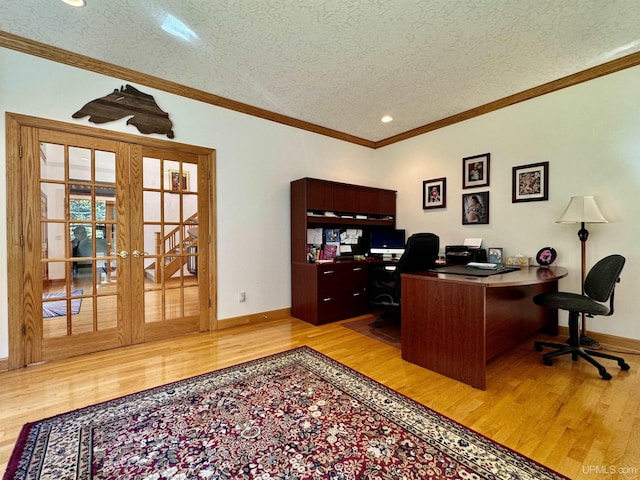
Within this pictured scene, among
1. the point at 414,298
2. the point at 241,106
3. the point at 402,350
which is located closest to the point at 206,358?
the point at 402,350

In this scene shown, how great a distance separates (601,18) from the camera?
82.7 inches

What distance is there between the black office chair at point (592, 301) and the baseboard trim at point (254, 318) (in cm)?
277

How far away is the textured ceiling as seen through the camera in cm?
202

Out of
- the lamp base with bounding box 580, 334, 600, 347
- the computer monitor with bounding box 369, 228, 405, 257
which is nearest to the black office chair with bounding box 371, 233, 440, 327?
the computer monitor with bounding box 369, 228, 405, 257

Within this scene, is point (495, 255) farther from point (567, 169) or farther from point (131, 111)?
point (131, 111)

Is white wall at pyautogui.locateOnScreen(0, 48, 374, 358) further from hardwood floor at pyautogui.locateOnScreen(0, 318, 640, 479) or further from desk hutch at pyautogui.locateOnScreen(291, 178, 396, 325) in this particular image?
hardwood floor at pyautogui.locateOnScreen(0, 318, 640, 479)

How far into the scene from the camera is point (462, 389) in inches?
79.7

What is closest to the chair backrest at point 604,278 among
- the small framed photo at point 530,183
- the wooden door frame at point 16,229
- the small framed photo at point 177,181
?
the small framed photo at point 530,183

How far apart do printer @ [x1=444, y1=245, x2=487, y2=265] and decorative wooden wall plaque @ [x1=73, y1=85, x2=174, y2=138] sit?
3.49m

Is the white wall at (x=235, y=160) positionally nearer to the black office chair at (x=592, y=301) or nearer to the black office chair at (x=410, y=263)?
the black office chair at (x=410, y=263)

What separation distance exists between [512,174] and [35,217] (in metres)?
4.78

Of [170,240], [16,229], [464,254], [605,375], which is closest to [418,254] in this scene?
[464,254]

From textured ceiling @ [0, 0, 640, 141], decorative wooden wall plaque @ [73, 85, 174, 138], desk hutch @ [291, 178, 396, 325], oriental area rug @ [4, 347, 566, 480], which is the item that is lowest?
oriental area rug @ [4, 347, 566, 480]

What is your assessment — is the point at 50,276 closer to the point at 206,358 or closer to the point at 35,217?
the point at 35,217
